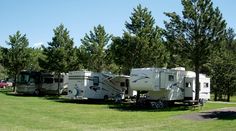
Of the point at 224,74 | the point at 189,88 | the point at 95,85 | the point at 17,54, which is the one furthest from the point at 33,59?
the point at 189,88

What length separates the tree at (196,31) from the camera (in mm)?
30031

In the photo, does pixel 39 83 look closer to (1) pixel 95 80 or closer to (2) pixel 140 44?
(1) pixel 95 80

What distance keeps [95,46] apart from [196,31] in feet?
56.8

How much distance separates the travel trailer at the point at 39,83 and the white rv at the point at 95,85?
355 inches

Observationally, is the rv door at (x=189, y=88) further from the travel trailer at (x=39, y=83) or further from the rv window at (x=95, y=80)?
the travel trailer at (x=39, y=83)

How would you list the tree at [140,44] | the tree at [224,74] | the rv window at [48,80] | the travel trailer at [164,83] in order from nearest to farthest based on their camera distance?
the travel trailer at [164,83]
the tree at [140,44]
the tree at [224,74]
the rv window at [48,80]

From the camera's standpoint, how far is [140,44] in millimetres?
37125

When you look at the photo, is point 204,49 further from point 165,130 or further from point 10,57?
point 10,57

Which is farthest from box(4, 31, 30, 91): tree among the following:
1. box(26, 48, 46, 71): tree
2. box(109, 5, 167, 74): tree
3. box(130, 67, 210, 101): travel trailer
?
box(130, 67, 210, 101): travel trailer

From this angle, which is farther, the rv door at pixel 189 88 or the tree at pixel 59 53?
the tree at pixel 59 53

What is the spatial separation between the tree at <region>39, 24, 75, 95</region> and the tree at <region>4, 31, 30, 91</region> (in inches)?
172

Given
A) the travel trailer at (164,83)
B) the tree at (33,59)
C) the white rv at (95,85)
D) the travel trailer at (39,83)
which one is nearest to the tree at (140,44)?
the white rv at (95,85)

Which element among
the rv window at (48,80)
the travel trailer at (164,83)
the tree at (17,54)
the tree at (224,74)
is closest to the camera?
the travel trailer at (164,83)

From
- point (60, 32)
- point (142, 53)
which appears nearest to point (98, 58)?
point (60, 32)
